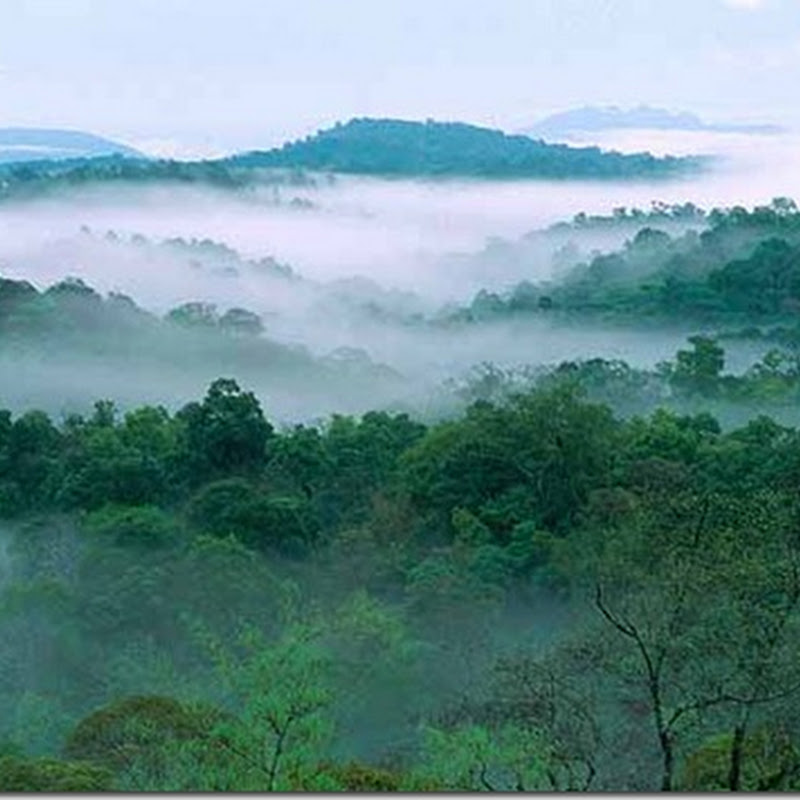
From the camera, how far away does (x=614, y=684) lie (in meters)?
4.03

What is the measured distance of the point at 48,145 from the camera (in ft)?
17.6

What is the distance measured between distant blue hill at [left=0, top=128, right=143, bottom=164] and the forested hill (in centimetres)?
76

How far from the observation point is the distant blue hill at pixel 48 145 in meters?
5.16

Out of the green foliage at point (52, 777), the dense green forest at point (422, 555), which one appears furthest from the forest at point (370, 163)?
the green foliage at point (52, 777)

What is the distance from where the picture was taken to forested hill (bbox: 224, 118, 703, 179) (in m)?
5.64

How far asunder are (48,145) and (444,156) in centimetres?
154

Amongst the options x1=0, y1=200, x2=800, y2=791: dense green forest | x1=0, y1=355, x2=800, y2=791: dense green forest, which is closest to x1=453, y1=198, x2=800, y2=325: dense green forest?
x1=0, y1=200, x2=800, y2=791: dense green forest

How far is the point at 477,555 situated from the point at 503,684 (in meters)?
2.55

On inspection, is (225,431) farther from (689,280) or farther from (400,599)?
(689,280)

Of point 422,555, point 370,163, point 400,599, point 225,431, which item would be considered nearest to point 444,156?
point 370,163

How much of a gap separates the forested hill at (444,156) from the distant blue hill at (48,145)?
0.76m

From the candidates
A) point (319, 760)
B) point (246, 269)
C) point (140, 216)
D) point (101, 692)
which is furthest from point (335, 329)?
point (319, 760)

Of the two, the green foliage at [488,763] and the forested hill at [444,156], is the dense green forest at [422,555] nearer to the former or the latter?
the green foliage at [488,763]

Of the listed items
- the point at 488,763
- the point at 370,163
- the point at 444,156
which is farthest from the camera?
the point at 370,163
